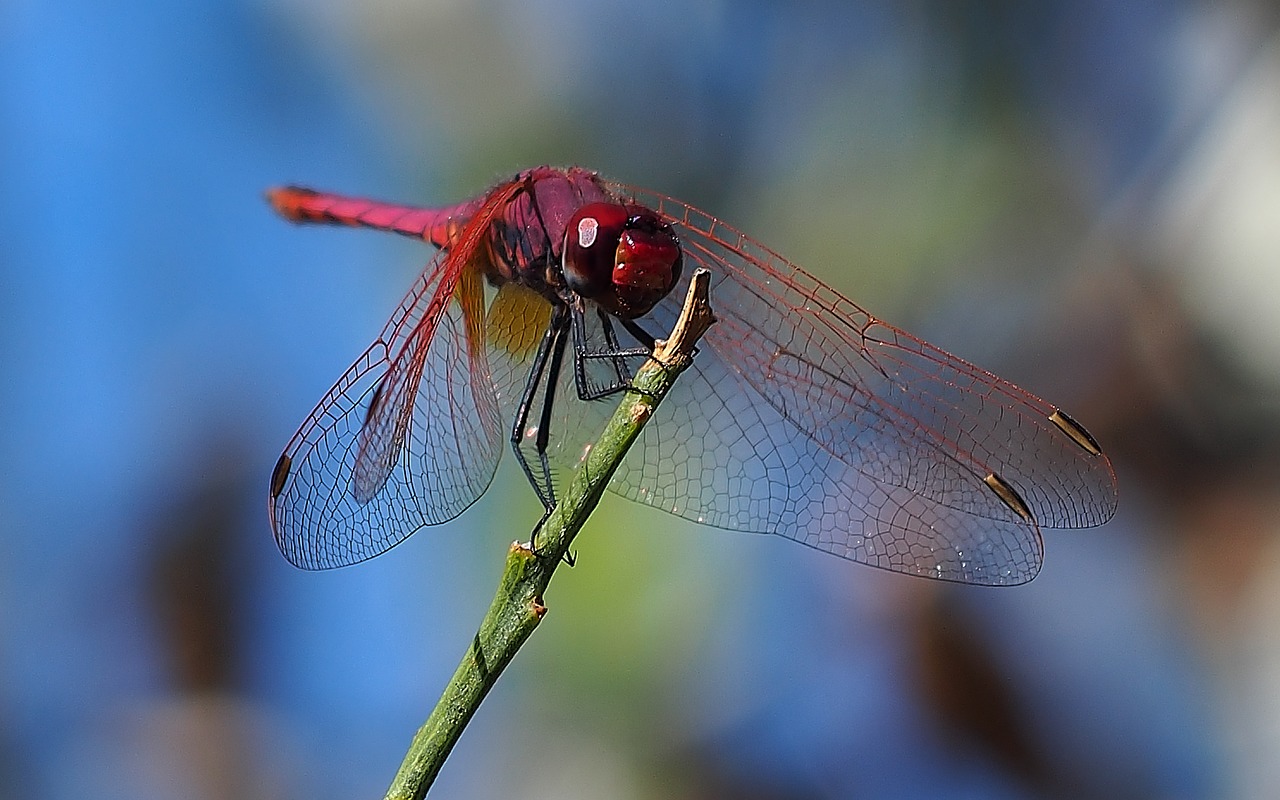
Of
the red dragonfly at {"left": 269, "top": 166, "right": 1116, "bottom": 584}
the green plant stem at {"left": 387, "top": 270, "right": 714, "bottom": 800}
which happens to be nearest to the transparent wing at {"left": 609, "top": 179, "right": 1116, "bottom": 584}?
the red dragonfly at {"left": 269, "top": 166, "right": 1116, "bottom": 584}

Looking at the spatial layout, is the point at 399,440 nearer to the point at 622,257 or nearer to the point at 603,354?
the point at 603,354

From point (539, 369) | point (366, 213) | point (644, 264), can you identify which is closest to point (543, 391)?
point (539, 369)

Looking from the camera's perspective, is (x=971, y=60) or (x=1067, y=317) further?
(x=971, y=60)

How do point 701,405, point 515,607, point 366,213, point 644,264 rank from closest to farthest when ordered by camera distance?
point 515,607, point 644,264, point 701,405, point 366,213

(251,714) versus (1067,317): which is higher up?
(1067,317)

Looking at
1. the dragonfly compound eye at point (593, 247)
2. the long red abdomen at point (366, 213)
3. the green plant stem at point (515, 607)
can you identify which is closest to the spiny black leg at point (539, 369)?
the dragonfly compound eye at point (593, 247)

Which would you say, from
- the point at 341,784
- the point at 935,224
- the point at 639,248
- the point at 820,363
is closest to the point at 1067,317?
the point at 935,224

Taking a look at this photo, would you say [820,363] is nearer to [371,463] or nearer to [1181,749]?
[371,463]

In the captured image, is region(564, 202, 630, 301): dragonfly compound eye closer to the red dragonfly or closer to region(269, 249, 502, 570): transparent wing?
the red dragonfly
